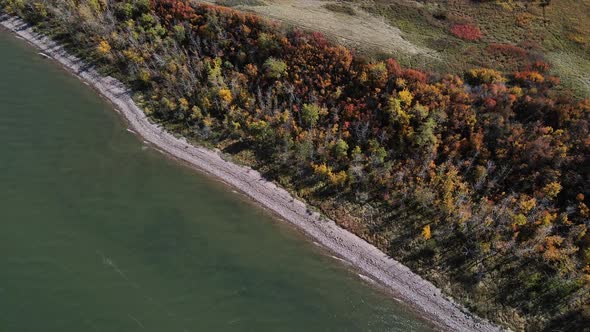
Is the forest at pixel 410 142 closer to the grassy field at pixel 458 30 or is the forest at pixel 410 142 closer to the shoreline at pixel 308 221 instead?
the shoreline at pixel 308 221

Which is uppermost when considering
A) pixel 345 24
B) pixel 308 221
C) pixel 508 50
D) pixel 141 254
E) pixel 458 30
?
pixel 458 30

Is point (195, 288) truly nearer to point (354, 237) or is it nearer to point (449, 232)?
point (354, 237)

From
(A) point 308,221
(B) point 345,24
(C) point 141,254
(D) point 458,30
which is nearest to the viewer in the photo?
(C) point 141,254

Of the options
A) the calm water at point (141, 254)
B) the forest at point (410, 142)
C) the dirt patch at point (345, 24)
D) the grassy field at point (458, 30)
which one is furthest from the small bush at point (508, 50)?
the calm water at point (141, 254)

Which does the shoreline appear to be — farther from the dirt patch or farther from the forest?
the dirt patch

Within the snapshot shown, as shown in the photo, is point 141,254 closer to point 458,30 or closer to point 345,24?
point 345,24

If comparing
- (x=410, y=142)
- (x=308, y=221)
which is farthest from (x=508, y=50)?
(x=308, y=221)

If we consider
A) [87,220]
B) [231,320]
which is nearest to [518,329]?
[231,320]
